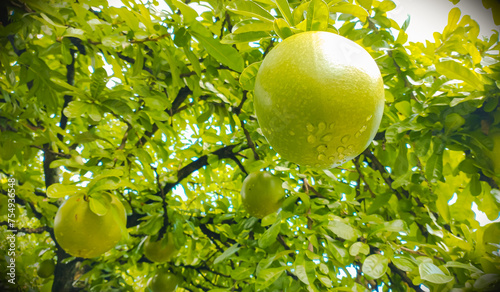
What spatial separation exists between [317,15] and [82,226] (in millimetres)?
1015

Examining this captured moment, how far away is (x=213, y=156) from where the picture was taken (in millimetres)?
1918

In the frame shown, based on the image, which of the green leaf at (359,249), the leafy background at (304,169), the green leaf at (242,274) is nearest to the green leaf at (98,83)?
the leafy background at (304,169)

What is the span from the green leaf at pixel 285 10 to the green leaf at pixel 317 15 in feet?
0.18

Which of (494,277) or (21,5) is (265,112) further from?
(21,5)

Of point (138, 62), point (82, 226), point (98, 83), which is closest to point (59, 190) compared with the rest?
point (82, 226)

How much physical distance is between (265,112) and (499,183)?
0.85 m

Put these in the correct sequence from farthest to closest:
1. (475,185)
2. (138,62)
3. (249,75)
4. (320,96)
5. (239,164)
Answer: (239,164) → (138,62) → (475,185) → (249,75) → (320,96)

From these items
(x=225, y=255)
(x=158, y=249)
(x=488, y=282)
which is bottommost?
(x=158, y=249)

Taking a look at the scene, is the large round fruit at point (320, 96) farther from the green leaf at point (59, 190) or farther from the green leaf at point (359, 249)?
the green leaf at point (59, 190)

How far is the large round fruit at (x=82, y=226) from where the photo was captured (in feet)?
3.48

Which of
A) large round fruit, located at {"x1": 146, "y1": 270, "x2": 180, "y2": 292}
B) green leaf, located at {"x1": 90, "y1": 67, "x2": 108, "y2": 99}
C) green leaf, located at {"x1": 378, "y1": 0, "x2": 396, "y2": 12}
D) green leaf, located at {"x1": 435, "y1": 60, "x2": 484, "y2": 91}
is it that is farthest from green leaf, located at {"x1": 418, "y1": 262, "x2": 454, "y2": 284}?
large round fruit, located at {"x1": 146, "y1": 270, "x2": 180, "y2": 292}

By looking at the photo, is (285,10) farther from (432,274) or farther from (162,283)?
(162,283)

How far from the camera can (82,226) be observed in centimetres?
106

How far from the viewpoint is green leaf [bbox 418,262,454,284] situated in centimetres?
83
